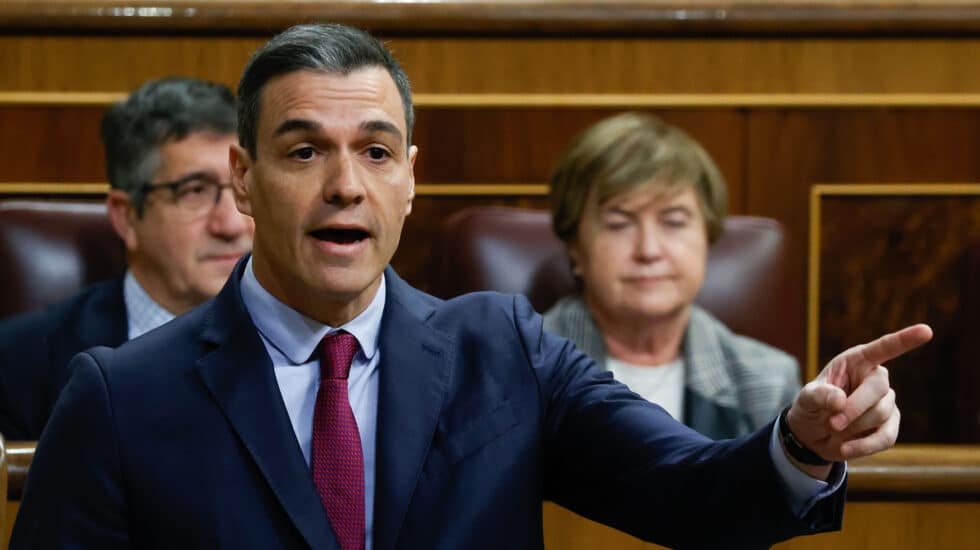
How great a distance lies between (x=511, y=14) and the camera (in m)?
1.28

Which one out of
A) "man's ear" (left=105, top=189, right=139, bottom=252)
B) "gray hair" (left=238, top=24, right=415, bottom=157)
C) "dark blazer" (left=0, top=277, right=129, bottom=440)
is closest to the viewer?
"gray hair" (left=238, top=24, right=415, bottom=157)

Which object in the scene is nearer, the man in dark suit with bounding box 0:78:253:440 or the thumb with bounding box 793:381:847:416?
the thumb with bounding box 793:381:847:416

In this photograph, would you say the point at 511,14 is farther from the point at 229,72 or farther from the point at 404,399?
the point at 404,399

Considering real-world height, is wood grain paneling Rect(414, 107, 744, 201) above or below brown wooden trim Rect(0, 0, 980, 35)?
below

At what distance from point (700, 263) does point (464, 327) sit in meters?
0.52

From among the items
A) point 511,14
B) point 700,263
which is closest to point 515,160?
point 511,14

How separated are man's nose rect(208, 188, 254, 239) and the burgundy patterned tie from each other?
0.50 m

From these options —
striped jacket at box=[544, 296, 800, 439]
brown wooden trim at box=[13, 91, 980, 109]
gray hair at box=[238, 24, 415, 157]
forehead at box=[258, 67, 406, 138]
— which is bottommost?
striped jacket at box=[544, 296, 800, 439]

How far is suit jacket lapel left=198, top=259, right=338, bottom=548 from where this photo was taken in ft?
1.81

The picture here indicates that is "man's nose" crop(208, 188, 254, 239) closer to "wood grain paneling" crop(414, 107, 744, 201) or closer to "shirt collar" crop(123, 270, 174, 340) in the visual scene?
"shirt collar" crop(123, 270, 174, 340)

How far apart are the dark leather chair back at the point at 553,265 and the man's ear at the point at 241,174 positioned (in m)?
0.56

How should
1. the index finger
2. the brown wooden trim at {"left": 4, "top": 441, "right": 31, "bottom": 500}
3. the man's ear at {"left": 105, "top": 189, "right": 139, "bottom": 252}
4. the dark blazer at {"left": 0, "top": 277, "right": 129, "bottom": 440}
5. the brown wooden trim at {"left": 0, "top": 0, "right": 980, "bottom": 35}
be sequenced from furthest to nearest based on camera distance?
the brown wooden trim at {"left": 0, "top": 0, "right": 980, "bottom": 35} < the man's ear at {"left": 105, "top": 189, "right": 139, "bottom": 252} < the dark blazer at {"left": 0, "top": 277, "right": 129, "bottom": 440} < the brown wooden trim at {"left": 4, "top": 441, "right": 31, "bottom": 500} < the index finger

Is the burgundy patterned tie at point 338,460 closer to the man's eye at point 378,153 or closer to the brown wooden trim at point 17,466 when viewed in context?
the man's eye at point 378,153

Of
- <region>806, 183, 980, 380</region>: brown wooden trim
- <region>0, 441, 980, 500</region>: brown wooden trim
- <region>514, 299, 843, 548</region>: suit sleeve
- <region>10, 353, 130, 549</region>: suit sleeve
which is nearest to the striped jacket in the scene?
<region>806, 183, 980, 380</region>: brown wooden trim
